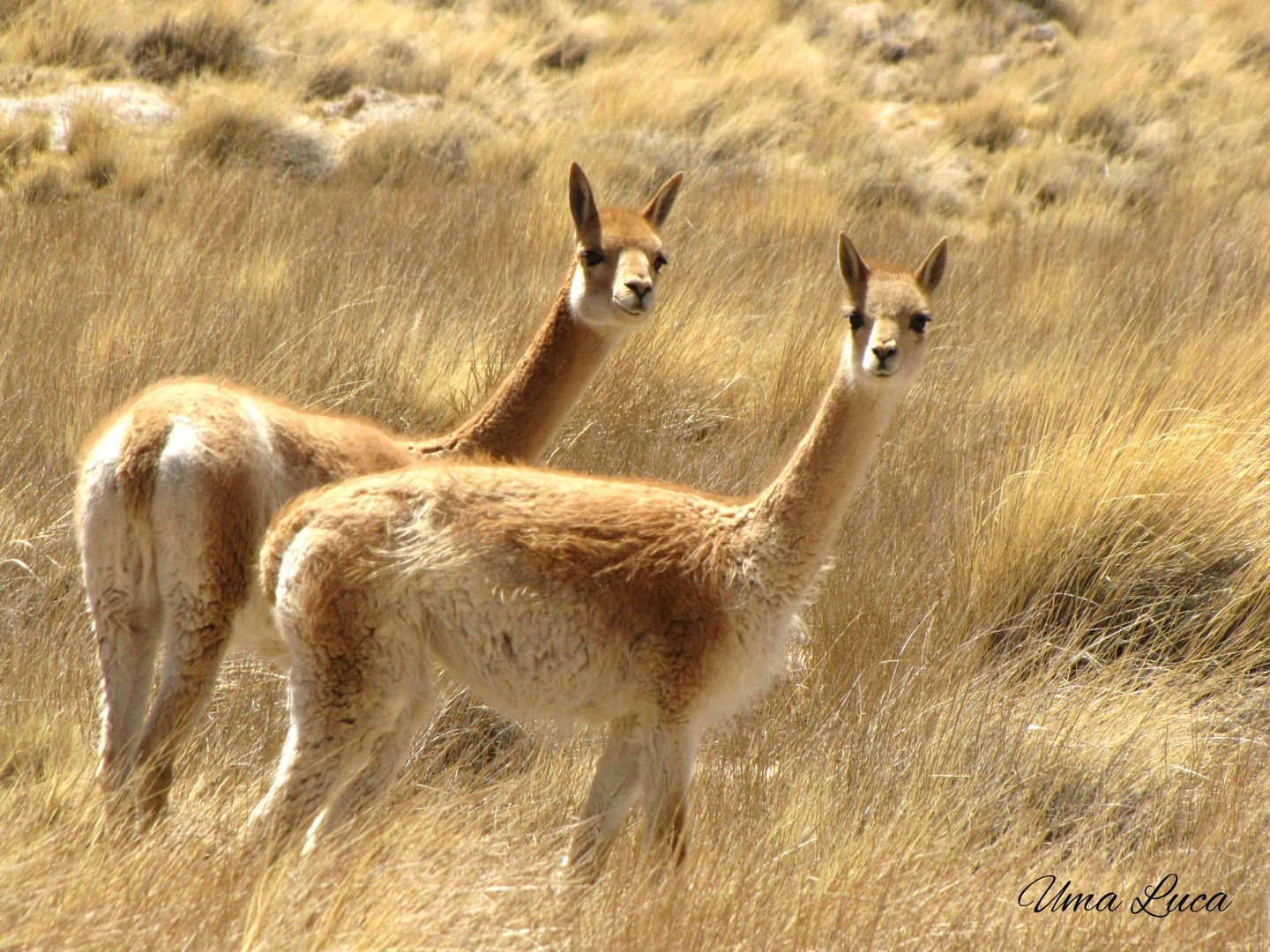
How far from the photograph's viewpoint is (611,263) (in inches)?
212

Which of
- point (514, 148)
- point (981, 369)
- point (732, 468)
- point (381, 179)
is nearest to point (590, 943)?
point (732, 468)

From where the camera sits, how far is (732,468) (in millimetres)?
A: 6789

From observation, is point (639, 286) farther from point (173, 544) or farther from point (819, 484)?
point (173, 544)

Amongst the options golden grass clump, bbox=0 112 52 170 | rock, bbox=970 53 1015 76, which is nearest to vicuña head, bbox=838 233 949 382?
golden grass clump, bbox=0 112 52 170

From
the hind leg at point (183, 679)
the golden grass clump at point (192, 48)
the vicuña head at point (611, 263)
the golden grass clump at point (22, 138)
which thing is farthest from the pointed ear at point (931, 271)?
the golden grass clump at point (192, 48)

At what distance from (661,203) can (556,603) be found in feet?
9.59

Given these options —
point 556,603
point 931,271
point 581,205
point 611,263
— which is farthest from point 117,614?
point 931,271

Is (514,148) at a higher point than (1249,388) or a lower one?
lower

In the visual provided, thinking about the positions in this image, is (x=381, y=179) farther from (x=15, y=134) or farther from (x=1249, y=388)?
(x=1249, y=388)

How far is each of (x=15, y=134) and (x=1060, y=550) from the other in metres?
9.53

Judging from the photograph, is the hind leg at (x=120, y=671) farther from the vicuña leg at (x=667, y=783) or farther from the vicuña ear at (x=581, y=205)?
the vicuña ear at (x=581, y=205)

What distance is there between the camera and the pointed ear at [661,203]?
5.85 meters

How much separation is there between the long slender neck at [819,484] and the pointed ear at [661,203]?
2.18 metres
